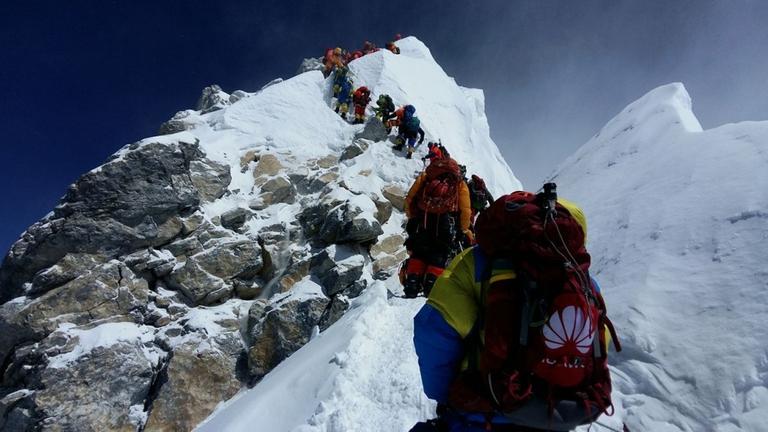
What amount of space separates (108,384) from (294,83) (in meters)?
16.9

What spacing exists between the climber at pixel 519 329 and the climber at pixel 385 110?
17717 mm

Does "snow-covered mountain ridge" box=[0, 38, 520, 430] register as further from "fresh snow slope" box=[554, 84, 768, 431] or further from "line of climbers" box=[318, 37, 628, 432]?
"line of climbers" box=[318, 37, 628, 432]

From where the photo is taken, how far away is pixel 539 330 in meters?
1.71

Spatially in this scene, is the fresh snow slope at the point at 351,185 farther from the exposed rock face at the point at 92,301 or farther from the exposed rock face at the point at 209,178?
the exposed rock face at the point at 92,301

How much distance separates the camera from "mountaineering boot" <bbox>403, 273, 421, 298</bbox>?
21.6 ft

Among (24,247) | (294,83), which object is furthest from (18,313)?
(294,83)

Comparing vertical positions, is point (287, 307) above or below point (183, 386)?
above

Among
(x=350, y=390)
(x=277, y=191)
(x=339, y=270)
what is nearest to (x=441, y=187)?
(x=350, y=390)

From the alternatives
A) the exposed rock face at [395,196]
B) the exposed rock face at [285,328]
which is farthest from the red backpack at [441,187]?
the exposed rock face at [395,196]

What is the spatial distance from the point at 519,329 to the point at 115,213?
541 inches

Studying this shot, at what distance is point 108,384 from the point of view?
10016 millimetres

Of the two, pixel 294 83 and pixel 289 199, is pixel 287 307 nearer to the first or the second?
pixel 289 199

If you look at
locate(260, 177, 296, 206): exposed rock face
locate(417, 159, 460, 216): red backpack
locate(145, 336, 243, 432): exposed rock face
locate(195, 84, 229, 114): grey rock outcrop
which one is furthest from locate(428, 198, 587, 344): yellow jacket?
locate(195, 84, 229, 114): grey rock outcrop

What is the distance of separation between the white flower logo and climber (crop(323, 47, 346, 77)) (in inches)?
928
